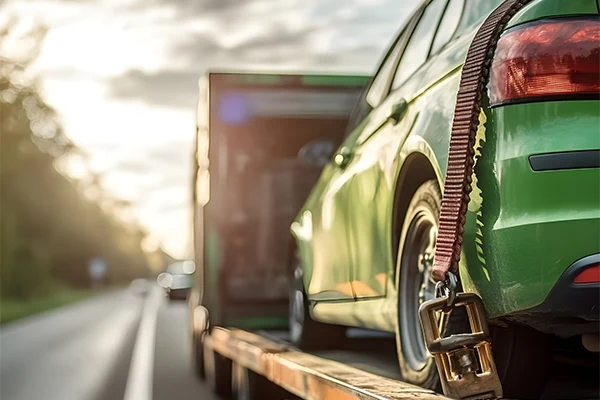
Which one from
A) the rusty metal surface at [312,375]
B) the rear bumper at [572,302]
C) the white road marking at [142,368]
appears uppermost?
the rear bumper at [572,302]

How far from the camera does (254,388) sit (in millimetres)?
6926

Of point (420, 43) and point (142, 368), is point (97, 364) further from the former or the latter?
point (420, 43)

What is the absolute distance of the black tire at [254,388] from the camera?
6408 mm

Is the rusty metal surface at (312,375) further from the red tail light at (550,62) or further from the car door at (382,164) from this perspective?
the red tail light at (550,62)

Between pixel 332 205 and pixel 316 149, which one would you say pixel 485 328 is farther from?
pixel 316 149

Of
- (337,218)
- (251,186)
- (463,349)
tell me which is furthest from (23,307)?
(463,349)

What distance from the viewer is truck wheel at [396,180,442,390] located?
429cm

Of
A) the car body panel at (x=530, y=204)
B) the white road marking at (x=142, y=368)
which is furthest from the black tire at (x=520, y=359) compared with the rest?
the white road marking at (x=142, y=368)

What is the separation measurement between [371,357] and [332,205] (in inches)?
37.5

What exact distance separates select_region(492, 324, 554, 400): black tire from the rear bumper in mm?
481

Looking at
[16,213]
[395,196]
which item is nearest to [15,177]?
[16,213]

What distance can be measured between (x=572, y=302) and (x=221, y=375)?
20.7ft

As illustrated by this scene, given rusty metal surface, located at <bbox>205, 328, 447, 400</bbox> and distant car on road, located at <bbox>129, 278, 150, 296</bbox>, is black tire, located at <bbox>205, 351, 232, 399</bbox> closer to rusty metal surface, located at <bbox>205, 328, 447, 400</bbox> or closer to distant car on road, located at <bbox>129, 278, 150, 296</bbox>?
rusty metal surface, located at <bbox>205, 328, 447, 400</bbox>

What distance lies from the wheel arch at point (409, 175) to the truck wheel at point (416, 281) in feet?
0.31
